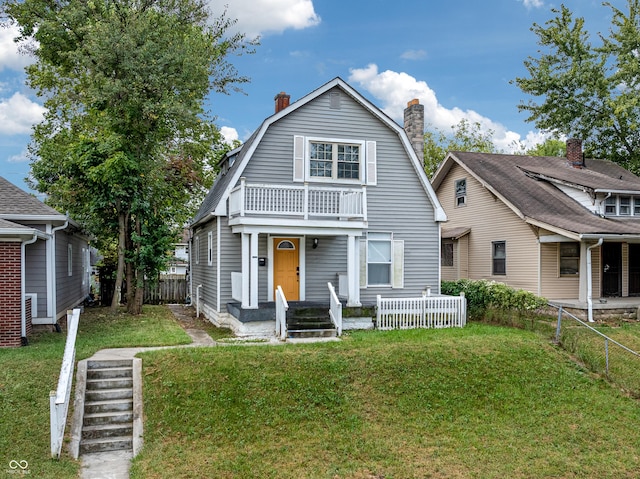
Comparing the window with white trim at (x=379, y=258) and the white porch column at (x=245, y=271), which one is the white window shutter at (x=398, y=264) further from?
the white porch column at (x=245, y=271)

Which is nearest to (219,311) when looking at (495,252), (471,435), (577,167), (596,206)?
(471,435)

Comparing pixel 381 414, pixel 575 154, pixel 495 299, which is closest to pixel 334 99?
pixel 495 299

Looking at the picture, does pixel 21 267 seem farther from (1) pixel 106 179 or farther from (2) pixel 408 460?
(2) pixel 408 460

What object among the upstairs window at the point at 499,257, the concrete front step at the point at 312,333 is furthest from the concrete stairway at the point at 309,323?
the upstairs window at the point at 499,257

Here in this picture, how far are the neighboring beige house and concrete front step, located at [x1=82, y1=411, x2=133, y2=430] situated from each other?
13.3 metres

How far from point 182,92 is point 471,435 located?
15.3 m

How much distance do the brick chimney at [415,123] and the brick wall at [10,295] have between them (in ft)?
41.0

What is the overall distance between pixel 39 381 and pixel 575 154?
22926mm

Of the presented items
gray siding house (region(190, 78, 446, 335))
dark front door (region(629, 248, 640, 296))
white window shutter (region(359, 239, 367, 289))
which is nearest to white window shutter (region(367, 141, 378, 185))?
gray siding house (region(190, 78, 446, 335))

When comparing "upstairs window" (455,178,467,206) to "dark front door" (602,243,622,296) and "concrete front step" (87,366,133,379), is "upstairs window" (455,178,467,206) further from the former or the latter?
"concrete front step" (87,366,133,379)

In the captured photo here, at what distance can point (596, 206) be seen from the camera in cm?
1977

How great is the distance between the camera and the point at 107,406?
911 centimetres

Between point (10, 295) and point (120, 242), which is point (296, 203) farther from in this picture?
point (10, 295)

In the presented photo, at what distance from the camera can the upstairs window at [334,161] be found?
16.8 m
